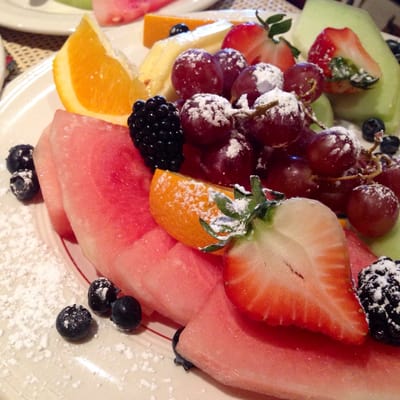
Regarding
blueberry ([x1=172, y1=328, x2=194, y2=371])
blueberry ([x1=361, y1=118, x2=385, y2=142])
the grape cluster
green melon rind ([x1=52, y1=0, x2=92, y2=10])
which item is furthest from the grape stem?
green melon rind ([x1=52, y1=0, x2=92, y2=10])

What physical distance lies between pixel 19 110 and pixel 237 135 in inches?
28.1

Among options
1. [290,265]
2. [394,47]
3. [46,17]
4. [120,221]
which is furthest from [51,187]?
[394,47]

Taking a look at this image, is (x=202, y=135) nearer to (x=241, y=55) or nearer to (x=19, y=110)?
(x=241, y=55)

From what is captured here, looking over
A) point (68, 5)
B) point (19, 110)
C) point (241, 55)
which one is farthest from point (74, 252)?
point (68, 5)

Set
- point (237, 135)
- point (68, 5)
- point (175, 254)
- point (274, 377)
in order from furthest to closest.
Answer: point (68, 5) → point (237, 135) → point (175, 254) → point (274, 377)

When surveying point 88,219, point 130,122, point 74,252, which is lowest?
point 74,252

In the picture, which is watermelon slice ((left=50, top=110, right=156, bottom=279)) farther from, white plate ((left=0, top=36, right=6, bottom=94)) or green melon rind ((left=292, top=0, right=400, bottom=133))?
green melon rind ((left=292, top=0, right=400, bottom=133))

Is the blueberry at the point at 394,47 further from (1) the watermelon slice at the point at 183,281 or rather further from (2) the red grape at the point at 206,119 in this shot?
(1) the watermelon slice at the point at 183,281

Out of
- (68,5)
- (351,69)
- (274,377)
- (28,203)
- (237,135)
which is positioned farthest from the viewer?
(68,5)

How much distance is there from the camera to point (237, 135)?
1.17 m

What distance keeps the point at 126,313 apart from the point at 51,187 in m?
0.38

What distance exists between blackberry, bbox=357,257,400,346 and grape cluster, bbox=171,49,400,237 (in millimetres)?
227

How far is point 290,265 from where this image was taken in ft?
2.87

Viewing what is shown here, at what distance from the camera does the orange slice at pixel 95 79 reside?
1.35m
